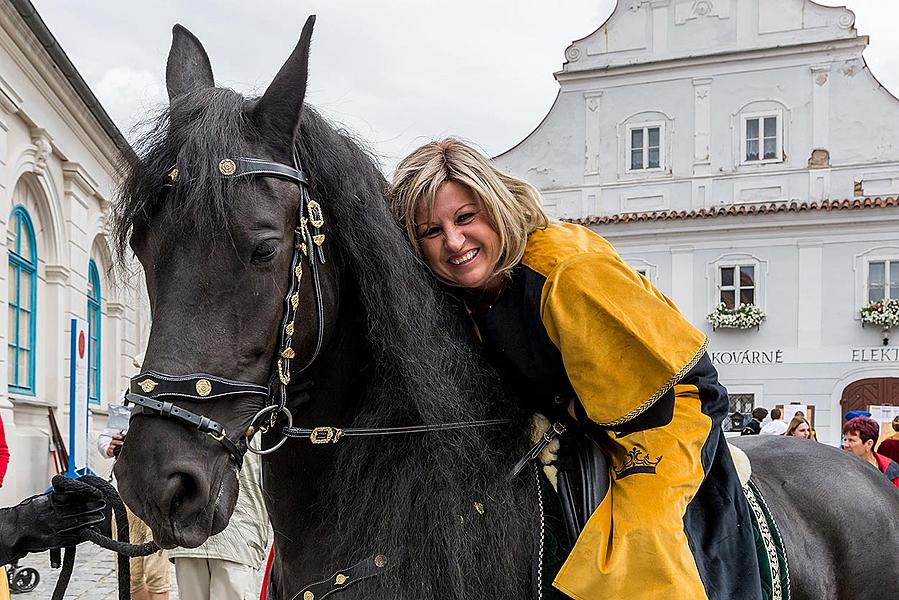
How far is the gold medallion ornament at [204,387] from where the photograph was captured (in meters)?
1.63

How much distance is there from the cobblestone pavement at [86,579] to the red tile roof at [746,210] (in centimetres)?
1413

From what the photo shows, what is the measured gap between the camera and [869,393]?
19703mm

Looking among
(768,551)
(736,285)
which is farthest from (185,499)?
(736,285)

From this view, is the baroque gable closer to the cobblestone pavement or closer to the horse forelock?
the cobblestone pavement

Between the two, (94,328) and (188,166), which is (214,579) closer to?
(188,166)

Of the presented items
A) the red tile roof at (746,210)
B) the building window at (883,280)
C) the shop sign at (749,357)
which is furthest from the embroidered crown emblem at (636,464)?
the building window at (883,280)

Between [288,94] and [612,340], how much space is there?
2.96 feet

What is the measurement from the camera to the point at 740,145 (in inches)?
843

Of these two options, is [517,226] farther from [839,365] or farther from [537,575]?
[839,365]

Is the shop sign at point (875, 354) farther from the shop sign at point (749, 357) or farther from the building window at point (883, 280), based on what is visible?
the shop sign at point (749, 357)

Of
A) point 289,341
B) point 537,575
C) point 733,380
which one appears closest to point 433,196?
point 289,341

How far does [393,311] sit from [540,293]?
36 cm

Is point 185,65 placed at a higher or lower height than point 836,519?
higher

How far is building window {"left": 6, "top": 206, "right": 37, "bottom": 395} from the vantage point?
10.1 metres
